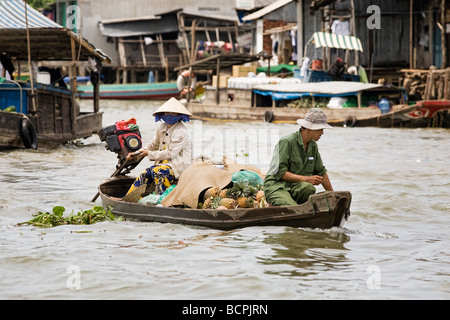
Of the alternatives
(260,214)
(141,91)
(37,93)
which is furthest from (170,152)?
(141,91)

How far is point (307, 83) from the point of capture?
2062 cm

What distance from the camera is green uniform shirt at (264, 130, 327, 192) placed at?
6.49m

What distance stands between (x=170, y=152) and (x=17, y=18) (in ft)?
27.4

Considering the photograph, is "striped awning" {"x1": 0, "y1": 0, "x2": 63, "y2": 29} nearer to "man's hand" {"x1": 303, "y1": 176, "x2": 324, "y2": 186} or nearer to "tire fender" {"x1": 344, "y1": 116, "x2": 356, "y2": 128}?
"tire fender" {"x1": 344, "y1": 116, "x2": 356, "y2": 128}

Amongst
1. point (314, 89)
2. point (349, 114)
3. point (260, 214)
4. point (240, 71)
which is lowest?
point (260, 214)

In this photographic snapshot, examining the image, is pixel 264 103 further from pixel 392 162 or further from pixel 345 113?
pixel 392 162

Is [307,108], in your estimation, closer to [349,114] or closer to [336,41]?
[349,114]

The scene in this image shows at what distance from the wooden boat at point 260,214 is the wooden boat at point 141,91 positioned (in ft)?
83.7

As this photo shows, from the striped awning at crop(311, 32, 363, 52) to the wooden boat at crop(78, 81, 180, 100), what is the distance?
1288 cm

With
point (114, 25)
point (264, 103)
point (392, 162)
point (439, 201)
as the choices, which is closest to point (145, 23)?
point (114, 25)

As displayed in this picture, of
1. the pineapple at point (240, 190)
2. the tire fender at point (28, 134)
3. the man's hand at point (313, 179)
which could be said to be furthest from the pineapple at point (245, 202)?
the tire fender at point (28, 134)

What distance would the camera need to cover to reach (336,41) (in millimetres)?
20672

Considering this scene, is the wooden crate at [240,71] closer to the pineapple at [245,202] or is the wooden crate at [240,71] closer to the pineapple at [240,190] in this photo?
the pineapple at [240,190]
